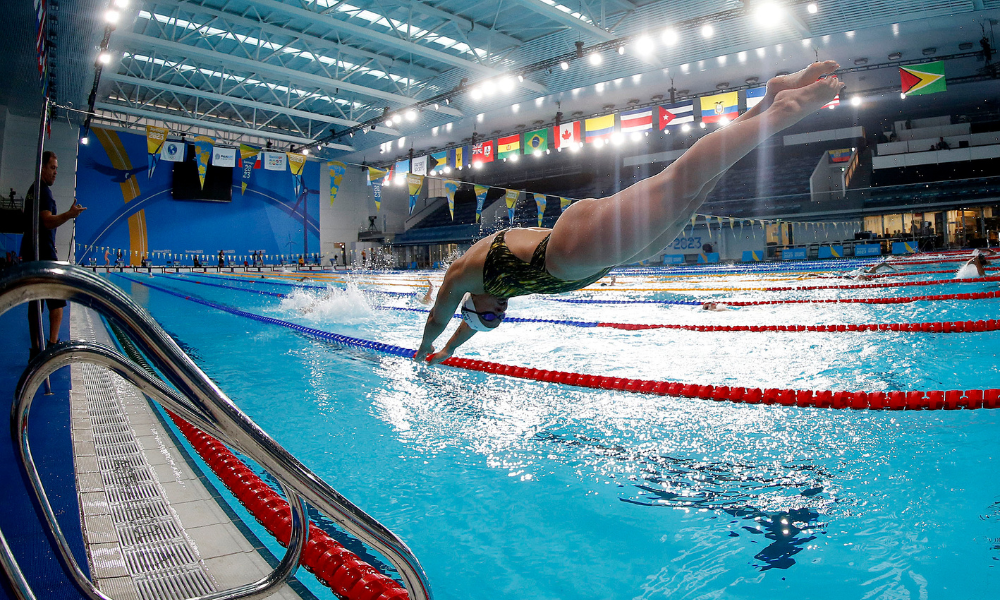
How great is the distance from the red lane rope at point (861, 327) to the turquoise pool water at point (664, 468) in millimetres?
200

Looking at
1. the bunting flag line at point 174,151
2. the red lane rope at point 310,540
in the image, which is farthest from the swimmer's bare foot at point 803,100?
the bunting flag line at point 174,151

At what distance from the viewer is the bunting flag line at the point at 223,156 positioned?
1436 cm

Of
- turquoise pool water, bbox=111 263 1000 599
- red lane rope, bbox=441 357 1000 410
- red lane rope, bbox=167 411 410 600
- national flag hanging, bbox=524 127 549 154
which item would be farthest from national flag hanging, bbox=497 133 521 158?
red lane rope, bbox=167 411 410 600

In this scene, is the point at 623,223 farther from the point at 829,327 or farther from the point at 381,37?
the point at 381,37

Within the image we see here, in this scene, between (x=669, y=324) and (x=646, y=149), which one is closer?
(x=669, y=324)

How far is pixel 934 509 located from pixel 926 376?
8.01ft

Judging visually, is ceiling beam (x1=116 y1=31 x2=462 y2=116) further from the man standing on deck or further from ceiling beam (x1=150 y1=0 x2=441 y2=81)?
the man standing on deck

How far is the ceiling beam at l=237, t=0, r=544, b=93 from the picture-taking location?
13.1m

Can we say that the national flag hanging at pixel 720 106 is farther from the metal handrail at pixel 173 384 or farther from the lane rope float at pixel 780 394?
the metal handrail at pixel 173 384

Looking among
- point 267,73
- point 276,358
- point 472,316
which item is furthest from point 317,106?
point 472,316

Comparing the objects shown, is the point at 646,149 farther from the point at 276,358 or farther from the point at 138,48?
the point at 276,358

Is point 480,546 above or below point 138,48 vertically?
below

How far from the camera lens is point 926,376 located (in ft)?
12.8

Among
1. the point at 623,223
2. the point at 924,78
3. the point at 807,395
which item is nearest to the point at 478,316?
the point at 623,223
